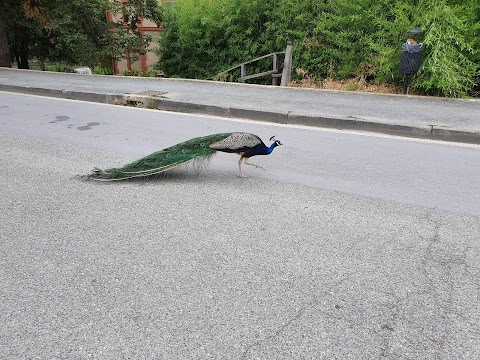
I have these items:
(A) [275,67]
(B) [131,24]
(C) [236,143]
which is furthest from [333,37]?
(B) [131,24]

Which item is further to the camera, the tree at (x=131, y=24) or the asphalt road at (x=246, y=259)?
the tree at (x=131, y=24)

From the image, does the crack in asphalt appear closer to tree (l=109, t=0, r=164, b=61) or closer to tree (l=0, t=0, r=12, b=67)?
tree (l=109, t=0, r=164, b=61)

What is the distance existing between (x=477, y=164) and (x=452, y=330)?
12.4 feet

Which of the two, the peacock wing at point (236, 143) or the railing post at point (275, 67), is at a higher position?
the railing post at point (275, 67)

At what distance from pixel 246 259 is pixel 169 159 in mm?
1818

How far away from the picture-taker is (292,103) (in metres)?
9.02

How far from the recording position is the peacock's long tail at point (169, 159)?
460 cm

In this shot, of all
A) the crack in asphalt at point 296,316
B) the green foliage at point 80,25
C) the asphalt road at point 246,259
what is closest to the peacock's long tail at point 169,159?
the asphalt road at point 246,259

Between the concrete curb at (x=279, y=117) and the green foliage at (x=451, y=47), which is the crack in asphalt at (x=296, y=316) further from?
the green foliage at (x=451, y=47)

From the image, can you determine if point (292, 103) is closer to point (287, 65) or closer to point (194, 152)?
point (287, 65)

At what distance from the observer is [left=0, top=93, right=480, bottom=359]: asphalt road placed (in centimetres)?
247

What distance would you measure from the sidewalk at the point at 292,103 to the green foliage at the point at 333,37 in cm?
116

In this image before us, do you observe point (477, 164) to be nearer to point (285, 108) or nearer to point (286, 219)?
point (286, 219)

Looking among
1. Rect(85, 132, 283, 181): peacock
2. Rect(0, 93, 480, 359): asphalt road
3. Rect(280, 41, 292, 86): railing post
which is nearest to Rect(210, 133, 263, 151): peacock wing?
Rect(85, 132, 283, 181): peacock
